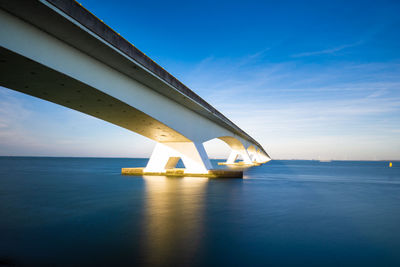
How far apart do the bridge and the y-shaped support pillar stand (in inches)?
90.4

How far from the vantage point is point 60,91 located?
603 inches

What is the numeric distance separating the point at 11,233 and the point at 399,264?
436 inches

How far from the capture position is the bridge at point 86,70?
34.2 feet

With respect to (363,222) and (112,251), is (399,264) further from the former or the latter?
(112,251)

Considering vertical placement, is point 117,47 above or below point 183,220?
above

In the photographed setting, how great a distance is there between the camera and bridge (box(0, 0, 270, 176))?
10.4 metres

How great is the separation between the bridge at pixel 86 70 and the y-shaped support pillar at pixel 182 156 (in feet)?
7.53

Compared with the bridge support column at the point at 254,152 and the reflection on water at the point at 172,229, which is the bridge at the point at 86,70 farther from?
the bridge support column at the point at 254,152

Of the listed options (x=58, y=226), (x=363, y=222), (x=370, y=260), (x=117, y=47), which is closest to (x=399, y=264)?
(x=370, y=260)

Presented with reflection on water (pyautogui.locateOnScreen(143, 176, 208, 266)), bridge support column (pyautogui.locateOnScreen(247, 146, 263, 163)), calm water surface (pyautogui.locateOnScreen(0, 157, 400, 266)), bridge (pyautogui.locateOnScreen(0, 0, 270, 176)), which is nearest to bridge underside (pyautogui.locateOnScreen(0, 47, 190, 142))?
bridge (pyautogui.locateOnScreen(0, 0, 270, 176))

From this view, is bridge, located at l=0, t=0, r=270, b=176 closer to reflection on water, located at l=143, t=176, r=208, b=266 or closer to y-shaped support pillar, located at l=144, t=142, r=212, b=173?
y-shaped support pillar, located at l=144, t=142, r=212, b=173

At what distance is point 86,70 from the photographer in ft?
46.5

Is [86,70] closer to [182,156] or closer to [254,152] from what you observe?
[182,156]

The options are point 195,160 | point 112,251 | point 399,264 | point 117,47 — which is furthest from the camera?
point 195,160
